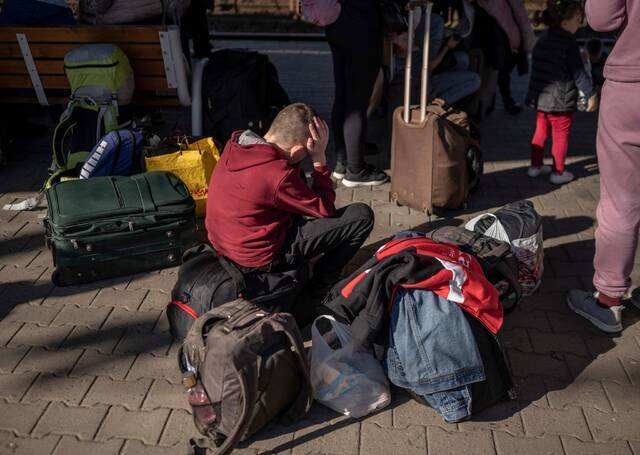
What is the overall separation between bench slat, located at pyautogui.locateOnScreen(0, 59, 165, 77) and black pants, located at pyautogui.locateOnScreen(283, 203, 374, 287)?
2512 mm

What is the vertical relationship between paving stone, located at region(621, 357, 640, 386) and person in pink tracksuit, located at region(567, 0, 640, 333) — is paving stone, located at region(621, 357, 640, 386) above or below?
below

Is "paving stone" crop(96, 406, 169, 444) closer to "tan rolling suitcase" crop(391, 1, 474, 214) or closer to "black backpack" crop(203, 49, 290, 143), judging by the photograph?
"tan rolling suitcase" crop(391, 1, 474, 214)

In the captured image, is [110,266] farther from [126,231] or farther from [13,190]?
[13,190]

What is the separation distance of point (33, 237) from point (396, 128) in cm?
267

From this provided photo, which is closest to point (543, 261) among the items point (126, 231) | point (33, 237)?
point (126, 231)

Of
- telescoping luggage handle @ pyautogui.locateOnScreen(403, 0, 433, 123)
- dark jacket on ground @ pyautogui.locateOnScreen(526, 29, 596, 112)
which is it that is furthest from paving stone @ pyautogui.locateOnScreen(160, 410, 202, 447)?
dark jacket on ground @ pyautogui.locateOnScreen(526, 29, 596, 112)

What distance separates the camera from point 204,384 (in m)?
2.58

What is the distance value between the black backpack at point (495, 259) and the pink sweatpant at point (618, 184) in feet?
1.47

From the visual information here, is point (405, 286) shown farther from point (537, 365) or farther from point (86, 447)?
point (86, 447)

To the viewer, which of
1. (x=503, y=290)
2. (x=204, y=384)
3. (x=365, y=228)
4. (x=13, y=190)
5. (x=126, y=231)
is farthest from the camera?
(x=13, y=190)

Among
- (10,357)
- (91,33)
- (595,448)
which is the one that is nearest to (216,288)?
(10,357)

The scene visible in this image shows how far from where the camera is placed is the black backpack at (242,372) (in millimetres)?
2479

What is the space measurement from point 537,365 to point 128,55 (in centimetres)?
402

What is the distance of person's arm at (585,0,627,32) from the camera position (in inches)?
110
